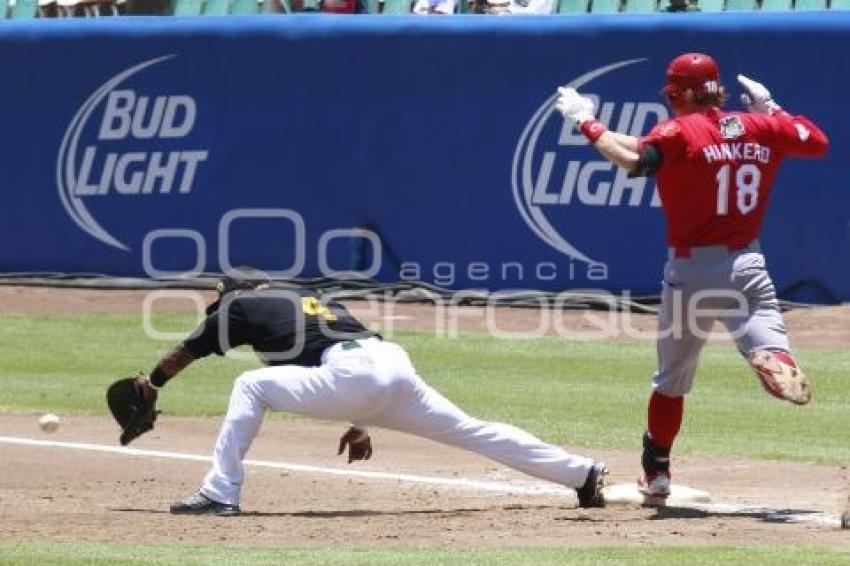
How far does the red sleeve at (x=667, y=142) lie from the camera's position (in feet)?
27.6

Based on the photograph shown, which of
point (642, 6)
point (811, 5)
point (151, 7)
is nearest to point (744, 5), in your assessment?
point (811, 5)

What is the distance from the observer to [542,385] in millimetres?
13625

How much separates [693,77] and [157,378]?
9.11 ft

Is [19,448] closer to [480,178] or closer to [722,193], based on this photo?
[722,193]

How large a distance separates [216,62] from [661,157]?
10.9 meters

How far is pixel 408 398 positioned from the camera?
8484 mm

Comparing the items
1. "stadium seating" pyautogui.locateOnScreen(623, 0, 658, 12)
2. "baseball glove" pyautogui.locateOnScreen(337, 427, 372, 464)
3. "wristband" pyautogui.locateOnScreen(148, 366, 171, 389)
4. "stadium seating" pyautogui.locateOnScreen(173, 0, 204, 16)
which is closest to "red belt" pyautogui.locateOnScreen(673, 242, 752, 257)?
"baseball glove" pyautogui.locateOnScreen(337, 427, 372, 464)

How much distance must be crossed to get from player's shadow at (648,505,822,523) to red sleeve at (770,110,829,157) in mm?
1616

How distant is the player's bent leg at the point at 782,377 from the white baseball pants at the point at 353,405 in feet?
3.54

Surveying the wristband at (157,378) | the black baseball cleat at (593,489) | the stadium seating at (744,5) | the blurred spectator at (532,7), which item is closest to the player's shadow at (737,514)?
the black baseball cleat at (593,489)

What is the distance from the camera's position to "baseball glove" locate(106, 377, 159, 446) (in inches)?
352

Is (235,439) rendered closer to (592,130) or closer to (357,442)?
(357,442)

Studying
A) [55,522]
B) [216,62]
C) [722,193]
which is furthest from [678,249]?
[216,62]

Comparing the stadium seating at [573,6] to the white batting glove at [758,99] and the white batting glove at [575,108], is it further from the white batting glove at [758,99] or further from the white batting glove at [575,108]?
the white batting glove at [575,108]
